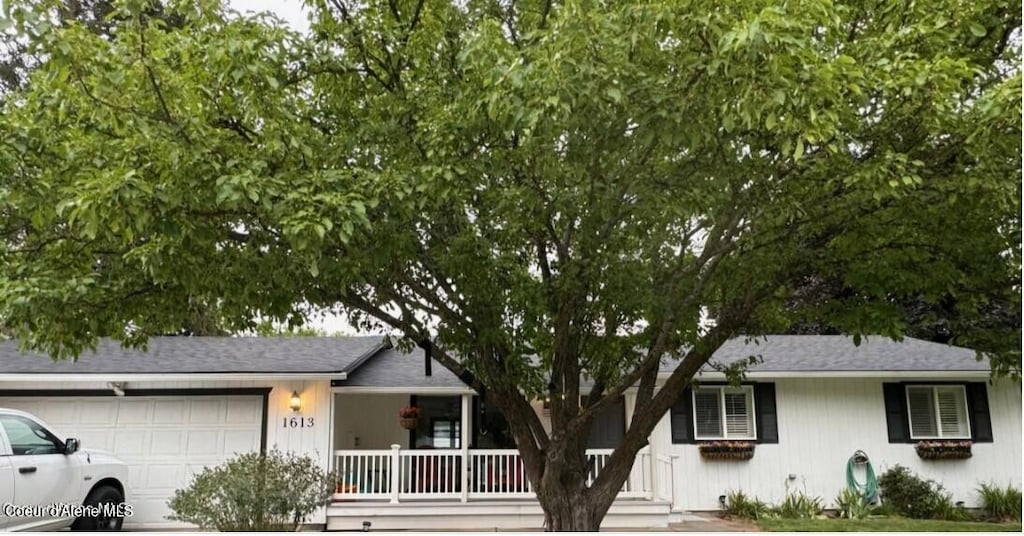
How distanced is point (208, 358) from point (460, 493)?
4538 mm

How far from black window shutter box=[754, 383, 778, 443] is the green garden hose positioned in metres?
1.25

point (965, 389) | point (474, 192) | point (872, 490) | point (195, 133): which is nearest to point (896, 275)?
point (474, 192)

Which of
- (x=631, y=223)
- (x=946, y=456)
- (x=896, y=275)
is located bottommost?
(x=946, y=456)

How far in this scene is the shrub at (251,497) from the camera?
836cm

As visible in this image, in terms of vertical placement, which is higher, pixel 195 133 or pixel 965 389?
pixel 195 133

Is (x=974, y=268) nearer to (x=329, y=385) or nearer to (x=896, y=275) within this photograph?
(x=896, y=275)

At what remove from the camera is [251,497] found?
847 centimetres

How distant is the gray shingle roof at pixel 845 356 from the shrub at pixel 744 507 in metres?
2.05

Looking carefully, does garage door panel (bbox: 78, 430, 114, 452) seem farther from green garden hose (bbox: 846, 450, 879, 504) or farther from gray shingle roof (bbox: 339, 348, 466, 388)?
green garden hose (bbox: 846, 450, 879, 504)

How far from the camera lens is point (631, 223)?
5.38 meters

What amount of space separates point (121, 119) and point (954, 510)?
12501 mm

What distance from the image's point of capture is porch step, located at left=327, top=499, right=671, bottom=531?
1027 cm

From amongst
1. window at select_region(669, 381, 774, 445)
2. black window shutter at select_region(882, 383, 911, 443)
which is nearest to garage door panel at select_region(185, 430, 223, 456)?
window at select_region(669, 381, 774, 445)

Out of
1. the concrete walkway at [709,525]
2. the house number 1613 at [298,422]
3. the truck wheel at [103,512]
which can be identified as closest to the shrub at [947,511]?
the concrete walkway at [709,525]
